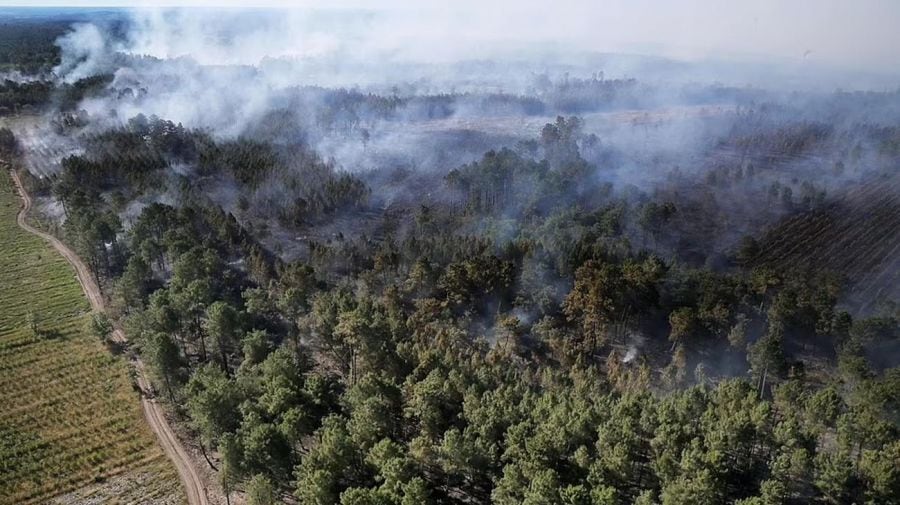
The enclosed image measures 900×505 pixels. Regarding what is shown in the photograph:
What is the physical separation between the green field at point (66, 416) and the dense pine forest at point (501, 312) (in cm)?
262

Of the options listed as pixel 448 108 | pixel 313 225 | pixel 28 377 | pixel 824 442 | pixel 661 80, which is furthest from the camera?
pixel 661 80

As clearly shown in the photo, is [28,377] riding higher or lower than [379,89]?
lower

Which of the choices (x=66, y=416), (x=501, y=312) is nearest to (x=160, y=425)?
(x=66, y=416)

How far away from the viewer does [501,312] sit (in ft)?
160

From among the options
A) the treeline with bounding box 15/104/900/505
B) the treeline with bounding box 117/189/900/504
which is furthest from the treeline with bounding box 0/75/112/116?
the treeline with bounding box 117/189/900/504

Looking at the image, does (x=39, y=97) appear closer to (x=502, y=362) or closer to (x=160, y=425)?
(x=160, y=425)

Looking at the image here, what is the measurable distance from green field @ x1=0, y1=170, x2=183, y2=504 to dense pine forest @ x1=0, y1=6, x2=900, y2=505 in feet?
8.58

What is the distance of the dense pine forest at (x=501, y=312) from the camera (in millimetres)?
29672

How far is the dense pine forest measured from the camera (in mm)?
29672

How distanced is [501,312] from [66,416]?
30.8 m

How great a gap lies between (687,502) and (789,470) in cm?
657

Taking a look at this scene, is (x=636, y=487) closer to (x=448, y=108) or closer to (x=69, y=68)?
(x=448, y=108)

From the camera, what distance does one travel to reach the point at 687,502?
86.8ft

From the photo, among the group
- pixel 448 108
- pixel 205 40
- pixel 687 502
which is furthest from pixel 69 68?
pixel 687 502
